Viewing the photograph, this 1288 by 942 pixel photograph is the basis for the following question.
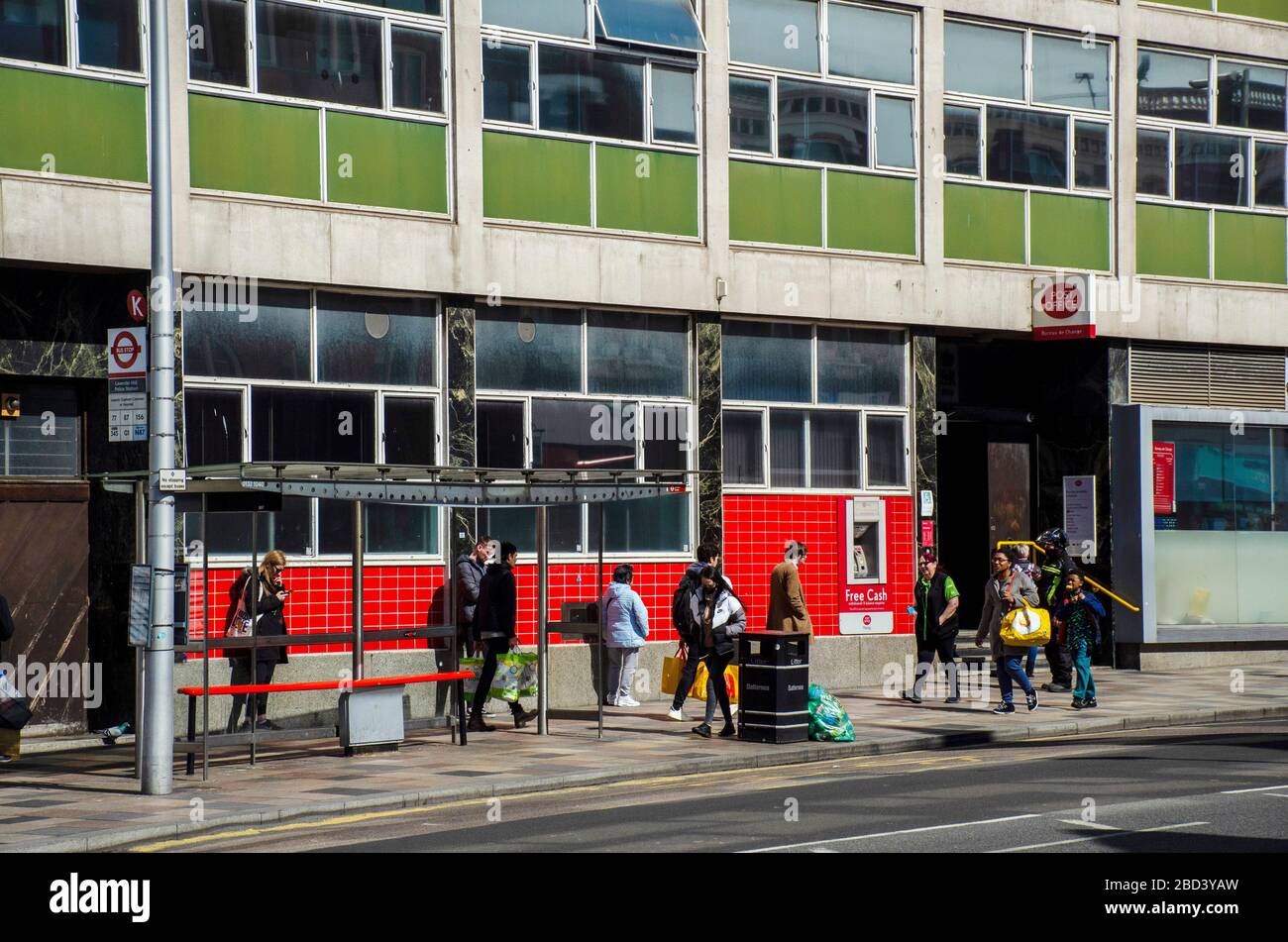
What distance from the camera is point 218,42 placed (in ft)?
62.6

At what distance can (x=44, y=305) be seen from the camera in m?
18.1

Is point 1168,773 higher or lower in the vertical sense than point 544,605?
lower

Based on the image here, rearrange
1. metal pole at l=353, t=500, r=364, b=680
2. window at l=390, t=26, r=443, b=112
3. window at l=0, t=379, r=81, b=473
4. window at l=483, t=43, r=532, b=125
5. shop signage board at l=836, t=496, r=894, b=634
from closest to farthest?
1. metal pole at l=353, t=500, r=364, b=680
2. window at l=0, t=379, r=81, b=473
3. window at l=390, t=26, r=443, b=112
4. window at l=483, t=43, r=532, b=125
5. shop signage board at l=836, t=496, r=894, b=634

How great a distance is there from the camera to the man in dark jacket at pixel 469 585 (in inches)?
764

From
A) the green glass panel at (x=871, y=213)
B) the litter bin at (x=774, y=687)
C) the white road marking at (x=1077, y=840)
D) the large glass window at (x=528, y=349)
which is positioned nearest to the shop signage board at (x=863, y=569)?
the green glass panel at (x=871, y=213)

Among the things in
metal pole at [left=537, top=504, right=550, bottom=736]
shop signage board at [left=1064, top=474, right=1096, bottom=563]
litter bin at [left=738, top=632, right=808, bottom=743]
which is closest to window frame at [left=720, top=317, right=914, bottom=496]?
shop signage board at [left=1064, top=474, right=1096, bottom=563]

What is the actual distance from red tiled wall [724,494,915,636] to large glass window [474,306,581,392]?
2828 millimetres

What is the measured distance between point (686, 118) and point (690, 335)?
2672mm

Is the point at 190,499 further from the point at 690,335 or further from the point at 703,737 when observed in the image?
the point at 690,335

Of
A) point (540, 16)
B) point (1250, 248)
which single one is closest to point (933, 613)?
point (540, 16)

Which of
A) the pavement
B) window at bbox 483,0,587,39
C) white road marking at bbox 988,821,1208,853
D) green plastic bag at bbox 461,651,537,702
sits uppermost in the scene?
window at bbox 483,0,587,39

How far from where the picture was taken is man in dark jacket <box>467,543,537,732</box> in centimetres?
1872

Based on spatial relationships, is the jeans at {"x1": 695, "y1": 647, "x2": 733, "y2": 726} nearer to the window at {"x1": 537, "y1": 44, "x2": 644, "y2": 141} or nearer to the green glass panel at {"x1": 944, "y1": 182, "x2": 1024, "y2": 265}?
the window at {"x1": 537, "y1": 44, "x2": 644, "y2": 141}
